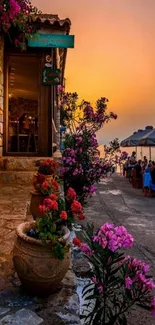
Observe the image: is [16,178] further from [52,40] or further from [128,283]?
[128,283]

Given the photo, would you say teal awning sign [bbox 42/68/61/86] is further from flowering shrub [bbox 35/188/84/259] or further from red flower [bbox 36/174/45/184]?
flowering shrub [bbox 35/188/84/259]

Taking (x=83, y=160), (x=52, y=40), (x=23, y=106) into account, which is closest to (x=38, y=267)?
(x=52, y=40)

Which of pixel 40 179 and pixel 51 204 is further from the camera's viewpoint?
pixel 40 179

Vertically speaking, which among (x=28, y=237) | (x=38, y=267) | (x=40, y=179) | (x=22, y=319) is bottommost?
(x=22, y=319)

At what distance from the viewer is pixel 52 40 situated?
556 centimetres

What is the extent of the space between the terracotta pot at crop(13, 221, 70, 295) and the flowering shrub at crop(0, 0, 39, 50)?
10.5 feet

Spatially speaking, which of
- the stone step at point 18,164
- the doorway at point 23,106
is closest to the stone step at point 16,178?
the stone step at point 18,164

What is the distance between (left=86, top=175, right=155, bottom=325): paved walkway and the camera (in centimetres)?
434

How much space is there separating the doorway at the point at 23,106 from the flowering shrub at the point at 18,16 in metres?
1.29

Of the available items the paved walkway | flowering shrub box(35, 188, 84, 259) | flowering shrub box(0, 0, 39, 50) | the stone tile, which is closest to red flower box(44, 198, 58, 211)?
flowering shrub box(35, 188, 84, 259)

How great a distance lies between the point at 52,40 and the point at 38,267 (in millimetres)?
4758

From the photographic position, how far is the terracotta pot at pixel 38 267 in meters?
1.84

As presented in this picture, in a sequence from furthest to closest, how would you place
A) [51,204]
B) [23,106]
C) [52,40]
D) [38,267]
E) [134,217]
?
[23,106]
[134,217]
[52,40]
[51,204]
[38,267]

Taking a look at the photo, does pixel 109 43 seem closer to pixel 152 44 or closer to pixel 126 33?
pixel 126 33
